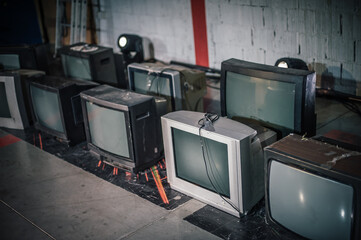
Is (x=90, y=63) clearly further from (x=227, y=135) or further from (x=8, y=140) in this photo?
(x=227, y=135)

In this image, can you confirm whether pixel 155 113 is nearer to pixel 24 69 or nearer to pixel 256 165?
pixel 256 165

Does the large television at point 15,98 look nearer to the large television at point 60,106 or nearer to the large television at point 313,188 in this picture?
the large television at point 60,106

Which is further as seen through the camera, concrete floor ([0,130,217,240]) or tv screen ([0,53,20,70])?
tv screen ([0,53,20,70])

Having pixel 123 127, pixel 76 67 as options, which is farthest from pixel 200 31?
pixel 123 127

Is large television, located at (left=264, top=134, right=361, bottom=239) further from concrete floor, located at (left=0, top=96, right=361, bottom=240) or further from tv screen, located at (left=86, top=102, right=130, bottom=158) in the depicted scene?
tv screen, located at (left=86, top=102, right=130, bottom=158)

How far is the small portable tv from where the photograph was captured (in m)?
4.77

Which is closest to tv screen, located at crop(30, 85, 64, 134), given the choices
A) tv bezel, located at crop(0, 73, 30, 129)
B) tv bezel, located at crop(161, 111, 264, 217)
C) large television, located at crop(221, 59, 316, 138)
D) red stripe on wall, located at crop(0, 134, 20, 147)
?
tv bezel, located at crop(0, 73, 30, 129)

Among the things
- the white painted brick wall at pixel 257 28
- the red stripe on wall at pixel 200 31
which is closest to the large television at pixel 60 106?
the white painted brick wall at pixel 257 28

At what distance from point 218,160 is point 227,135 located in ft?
0.73

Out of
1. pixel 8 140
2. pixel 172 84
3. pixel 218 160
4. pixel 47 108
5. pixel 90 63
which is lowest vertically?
pixel 8 140

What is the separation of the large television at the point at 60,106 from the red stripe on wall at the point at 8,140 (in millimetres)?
382

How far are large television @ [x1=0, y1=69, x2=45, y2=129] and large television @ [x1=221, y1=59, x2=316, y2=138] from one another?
2.01m

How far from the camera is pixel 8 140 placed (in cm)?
467

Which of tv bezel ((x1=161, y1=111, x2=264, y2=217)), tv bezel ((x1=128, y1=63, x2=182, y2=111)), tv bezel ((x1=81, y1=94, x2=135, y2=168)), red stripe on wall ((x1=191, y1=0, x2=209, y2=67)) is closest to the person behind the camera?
tv bezel ((x1=161, y1=111, x2=264, y2=217))
